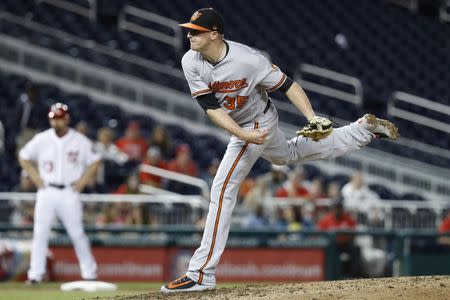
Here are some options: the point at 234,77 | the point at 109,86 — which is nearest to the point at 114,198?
the point at 109,86

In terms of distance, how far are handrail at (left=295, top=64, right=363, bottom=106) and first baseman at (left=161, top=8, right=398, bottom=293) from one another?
443 inches

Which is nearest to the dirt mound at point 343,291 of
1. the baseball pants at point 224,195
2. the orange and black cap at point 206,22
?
the baseball pants at point 224,195

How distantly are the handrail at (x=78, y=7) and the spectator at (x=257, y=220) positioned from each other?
736 centimetres

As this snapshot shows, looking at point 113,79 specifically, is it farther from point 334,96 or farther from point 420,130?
point 420,130

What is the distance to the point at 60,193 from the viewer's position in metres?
12.2

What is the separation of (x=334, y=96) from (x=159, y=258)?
6886mm

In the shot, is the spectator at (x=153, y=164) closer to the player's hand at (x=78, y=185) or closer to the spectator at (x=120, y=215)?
the spectator at (x=120, y=215)

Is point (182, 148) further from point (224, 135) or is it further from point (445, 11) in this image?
point (445, 11)

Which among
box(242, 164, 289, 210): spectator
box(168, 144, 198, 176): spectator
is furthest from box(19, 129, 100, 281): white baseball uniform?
box(168, 144, 198, 176): spectator

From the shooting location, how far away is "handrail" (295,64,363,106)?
19.9 metres

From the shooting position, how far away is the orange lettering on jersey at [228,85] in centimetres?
809

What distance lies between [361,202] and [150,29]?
7330 millimetres

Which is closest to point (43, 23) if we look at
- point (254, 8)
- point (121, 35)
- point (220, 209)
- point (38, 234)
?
point (121, 35)

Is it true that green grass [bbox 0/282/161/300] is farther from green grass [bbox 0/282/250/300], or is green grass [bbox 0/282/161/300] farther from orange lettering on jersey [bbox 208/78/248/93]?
orange lettering on jersey [bbox 208/78/248/93]
